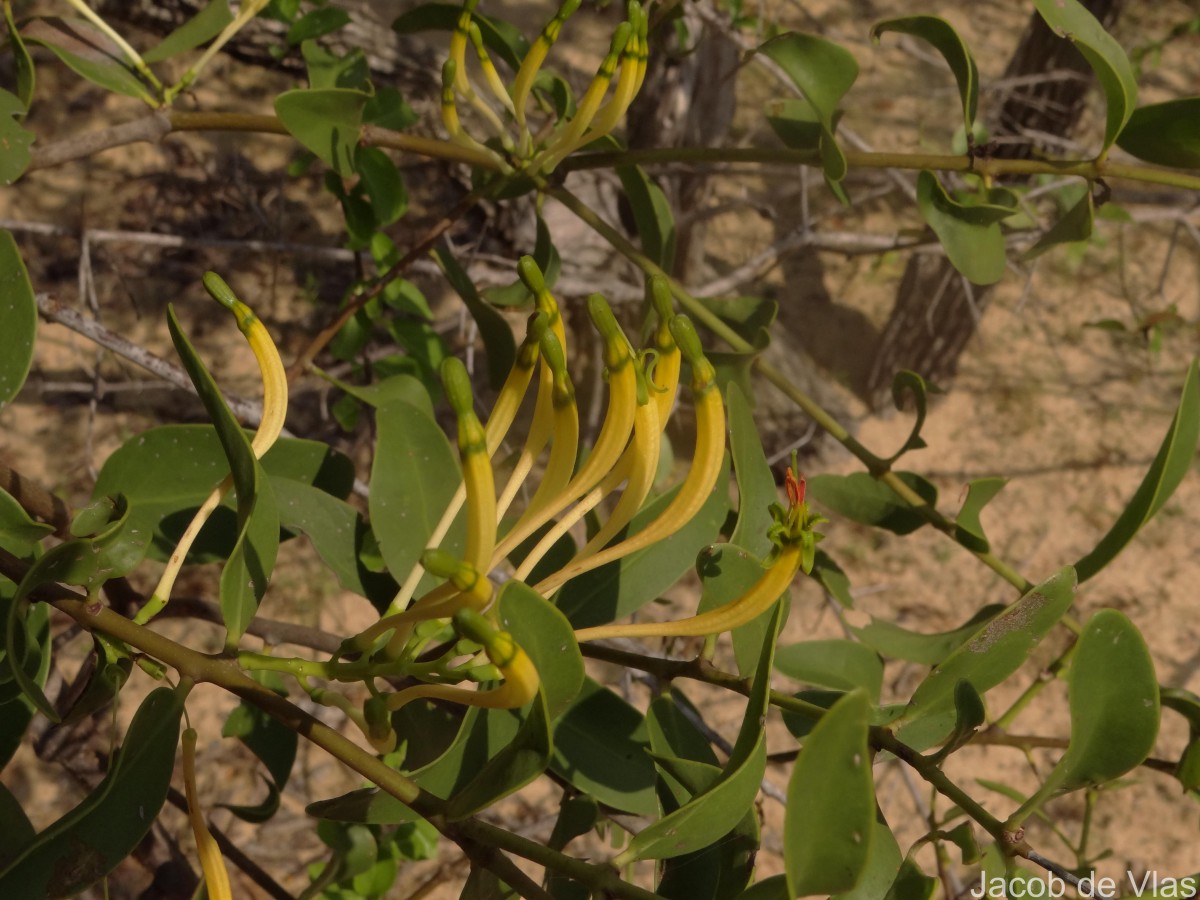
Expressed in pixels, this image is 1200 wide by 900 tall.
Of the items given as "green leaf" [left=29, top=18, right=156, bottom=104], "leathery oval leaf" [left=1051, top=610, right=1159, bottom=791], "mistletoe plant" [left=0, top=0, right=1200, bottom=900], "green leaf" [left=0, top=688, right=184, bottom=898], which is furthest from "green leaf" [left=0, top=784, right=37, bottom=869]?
"leathery oval leaf" [left=1051, top=610, right=1159, bottom=791]

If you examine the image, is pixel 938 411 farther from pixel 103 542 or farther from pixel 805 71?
pixel 103 542

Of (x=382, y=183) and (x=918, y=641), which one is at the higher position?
(x=382, y=183)

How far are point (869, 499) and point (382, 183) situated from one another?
2.51 ft

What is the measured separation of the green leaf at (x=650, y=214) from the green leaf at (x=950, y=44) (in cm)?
34

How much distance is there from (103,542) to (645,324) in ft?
1.90

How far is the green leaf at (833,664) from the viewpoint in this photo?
0.90m

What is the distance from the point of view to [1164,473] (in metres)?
0.76

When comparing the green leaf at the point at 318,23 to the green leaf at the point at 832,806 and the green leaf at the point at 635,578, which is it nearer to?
the green leaf at the point at 635,578

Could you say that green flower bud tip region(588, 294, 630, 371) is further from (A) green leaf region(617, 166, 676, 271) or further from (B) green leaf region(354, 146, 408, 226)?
(B) green leaf region(354, 146, 408, 226)

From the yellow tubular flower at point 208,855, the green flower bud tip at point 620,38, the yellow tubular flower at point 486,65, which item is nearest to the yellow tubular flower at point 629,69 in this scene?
the green flower bud tip at point 620,38

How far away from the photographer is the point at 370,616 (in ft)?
8.78

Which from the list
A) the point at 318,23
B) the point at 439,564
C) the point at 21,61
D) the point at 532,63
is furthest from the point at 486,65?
the point at 318,23

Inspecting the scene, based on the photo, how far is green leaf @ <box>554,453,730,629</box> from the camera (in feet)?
2.57

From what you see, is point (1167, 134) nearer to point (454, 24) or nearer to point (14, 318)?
point (454, 24)
